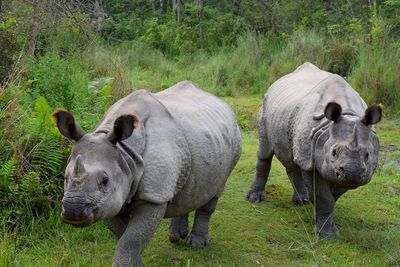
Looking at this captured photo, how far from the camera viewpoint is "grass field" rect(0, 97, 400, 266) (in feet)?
17.3

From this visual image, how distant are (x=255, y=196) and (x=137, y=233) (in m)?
3.00

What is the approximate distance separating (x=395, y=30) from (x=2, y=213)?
12.0m

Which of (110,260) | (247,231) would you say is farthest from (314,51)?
(110,260)

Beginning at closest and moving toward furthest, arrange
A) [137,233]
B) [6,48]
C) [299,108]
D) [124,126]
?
[124,126] < [137,233] < [299,108] < [6,48]

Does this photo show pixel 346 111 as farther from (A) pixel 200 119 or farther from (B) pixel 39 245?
(B) pixel 39 245

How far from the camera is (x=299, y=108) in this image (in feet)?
20.7

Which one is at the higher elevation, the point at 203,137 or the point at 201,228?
the point at 203,137

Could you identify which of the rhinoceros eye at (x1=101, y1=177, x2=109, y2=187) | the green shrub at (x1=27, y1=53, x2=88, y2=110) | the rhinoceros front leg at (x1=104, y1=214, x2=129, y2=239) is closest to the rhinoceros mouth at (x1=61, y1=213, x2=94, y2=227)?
the rhinoceros eye at (x1=101, y1=177, x2=109, y2=187)

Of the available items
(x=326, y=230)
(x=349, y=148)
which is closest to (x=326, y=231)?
(x=326, y=230)

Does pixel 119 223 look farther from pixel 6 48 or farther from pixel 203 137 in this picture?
pixel 6 48

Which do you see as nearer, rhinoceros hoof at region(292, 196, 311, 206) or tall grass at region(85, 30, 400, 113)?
rhinoceros hoof at region(292, 196, 311, 206)

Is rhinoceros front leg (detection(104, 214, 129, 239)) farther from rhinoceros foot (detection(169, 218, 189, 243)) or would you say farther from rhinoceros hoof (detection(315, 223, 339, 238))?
rhinoceros hoof (detection(315, 223, 339, 238))

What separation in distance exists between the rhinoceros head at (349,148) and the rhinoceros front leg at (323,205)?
0.82 ft

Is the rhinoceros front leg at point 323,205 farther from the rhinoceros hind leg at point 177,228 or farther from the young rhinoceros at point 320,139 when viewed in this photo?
the rhinoceros hind leg at point 177,228
